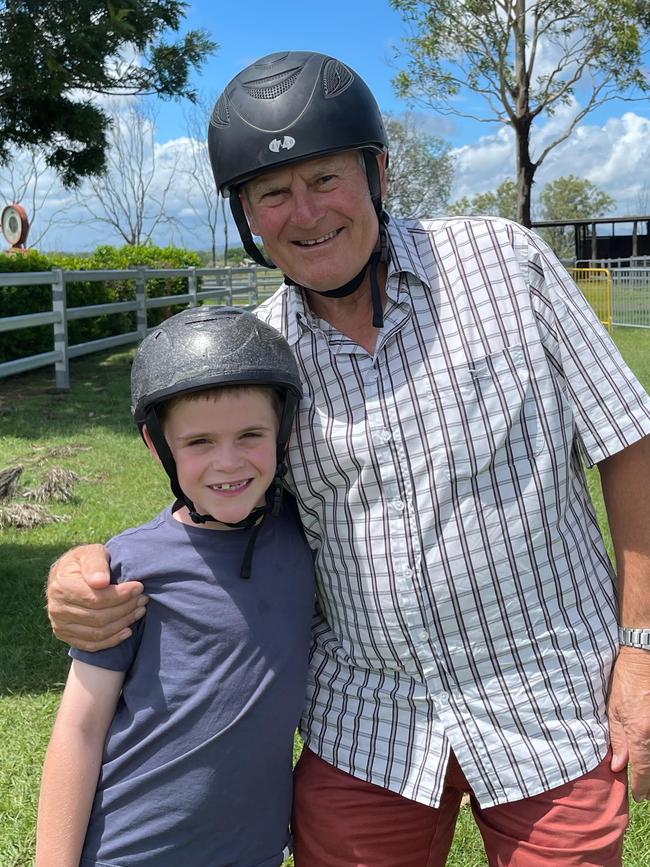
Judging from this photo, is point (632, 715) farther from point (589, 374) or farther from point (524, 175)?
point (524, 175)

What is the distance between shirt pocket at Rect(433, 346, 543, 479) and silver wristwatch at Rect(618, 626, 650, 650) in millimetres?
465

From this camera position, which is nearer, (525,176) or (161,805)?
(161,805)

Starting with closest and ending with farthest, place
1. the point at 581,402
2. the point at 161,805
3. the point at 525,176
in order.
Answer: the point at 161,805
the point at 581,402
the point at 525,176

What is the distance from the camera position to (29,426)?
31.2 feet

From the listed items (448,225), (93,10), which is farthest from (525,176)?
(448,225)

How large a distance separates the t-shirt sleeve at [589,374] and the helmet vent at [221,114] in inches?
33.2

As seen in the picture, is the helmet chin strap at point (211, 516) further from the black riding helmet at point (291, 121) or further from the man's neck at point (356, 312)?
the black riding helmet at point (291, 121)

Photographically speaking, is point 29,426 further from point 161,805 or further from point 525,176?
point 525,176

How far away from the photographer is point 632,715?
1952mm

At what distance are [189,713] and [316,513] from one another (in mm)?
533

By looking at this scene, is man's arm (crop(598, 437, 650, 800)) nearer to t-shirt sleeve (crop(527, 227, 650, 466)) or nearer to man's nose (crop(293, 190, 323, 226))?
t-shirt sleeve (crop(527, 227, 650, 466))

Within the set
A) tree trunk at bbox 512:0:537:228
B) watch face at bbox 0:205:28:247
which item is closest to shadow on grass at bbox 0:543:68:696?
watch face at bbox 0:205:28:247

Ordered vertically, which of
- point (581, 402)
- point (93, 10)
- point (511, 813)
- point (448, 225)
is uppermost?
point (93, 10)

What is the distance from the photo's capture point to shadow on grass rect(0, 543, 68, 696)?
4156 mm
